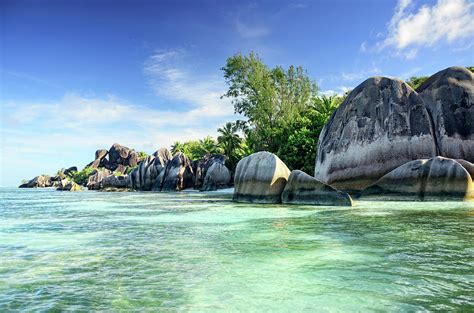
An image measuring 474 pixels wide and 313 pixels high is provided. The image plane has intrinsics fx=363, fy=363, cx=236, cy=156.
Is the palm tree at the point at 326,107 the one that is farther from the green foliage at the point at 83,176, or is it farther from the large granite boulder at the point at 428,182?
the green foliage at the point at 83,176

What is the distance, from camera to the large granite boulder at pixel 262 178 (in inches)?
643

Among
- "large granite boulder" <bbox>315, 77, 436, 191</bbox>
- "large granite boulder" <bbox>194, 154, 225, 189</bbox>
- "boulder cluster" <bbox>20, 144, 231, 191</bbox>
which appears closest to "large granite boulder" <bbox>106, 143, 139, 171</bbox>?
"boulder cluster" <bbox>20, 144, 231, 191</bbox>

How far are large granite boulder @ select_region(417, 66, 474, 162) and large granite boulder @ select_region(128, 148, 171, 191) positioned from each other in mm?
32323

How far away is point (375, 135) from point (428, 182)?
3.99m

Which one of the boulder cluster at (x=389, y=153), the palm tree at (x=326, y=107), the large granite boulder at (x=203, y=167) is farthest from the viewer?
the large granite boulder at (x=203, y=167)

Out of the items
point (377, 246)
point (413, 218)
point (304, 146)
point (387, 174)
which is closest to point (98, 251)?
point (377, 246)

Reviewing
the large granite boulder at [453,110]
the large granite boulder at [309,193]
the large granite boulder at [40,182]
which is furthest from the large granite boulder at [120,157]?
the large granite boulder at [453,110]

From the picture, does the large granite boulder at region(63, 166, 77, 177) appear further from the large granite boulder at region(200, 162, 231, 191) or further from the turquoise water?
the turquoise water

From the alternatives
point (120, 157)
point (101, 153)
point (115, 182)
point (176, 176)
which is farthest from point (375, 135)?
point (101, 153)

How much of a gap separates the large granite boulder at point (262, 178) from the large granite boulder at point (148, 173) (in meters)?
28.3

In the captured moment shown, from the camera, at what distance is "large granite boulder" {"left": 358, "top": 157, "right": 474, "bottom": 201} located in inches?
562

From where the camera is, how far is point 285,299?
374cm

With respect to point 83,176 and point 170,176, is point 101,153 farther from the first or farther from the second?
point 170,176

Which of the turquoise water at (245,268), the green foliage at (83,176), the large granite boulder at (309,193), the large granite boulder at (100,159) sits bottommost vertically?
the turquoise water at (245,268)
